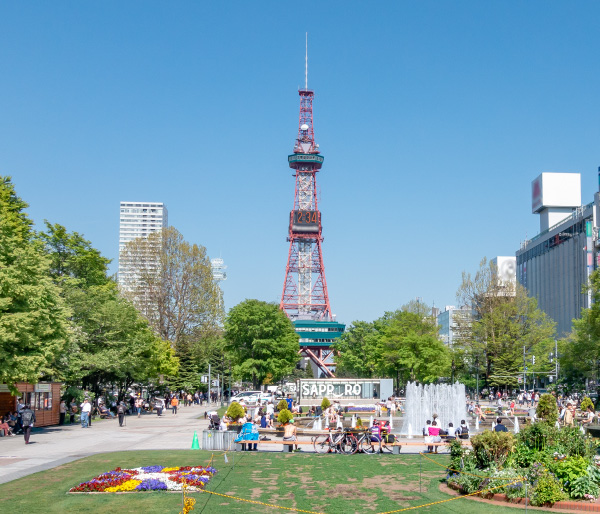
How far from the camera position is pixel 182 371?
80.9 meters

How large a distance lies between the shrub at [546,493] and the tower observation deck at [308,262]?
117 m

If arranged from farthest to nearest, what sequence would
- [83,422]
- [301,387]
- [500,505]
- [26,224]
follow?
1. [301,387]
2. [26,224]
3. [83,422]
4. [500,505]

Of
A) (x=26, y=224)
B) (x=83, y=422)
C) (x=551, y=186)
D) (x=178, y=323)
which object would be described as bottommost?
(x=83, y=422)

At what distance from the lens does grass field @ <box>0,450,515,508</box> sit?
15.8 meters

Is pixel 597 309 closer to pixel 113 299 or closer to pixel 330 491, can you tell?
pixel 113 299

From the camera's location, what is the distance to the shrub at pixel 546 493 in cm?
1559

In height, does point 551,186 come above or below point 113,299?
above

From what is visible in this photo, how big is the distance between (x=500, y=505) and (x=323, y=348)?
411ft

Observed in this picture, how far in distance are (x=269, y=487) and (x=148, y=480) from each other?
301 centimetres

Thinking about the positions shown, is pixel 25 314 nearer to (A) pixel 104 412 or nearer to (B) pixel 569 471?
(A) pixel 104 412

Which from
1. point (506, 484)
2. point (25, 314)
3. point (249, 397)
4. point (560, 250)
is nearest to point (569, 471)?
point (506, 484)

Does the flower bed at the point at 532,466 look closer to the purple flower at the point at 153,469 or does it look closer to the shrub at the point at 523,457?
the shrub at the point at 523,457

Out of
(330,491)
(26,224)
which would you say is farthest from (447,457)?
(26,224)

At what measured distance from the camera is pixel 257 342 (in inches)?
3150
